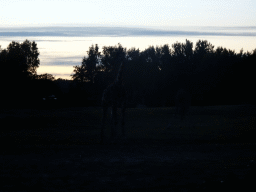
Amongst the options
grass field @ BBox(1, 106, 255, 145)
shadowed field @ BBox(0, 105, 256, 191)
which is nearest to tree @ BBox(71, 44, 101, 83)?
grass field @ BBox(1, 106, 255, 145)

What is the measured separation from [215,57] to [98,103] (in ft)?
75.7

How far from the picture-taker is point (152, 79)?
7719 centimetres

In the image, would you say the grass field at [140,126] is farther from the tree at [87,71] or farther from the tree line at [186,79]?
the tree at [87,71]

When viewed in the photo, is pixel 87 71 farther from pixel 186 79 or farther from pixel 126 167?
pixel 126 167

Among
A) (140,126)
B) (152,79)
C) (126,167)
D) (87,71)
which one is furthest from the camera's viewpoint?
(87,71)

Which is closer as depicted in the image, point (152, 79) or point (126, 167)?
point (126, 167)

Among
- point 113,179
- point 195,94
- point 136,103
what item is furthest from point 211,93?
point 113,179

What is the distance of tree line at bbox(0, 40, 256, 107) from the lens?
52.4 meters

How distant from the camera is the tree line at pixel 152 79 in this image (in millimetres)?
52419

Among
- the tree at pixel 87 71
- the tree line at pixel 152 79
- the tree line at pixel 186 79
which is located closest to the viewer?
the tree line at pixel 152 79

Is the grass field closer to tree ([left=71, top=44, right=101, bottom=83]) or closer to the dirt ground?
the dirt ground

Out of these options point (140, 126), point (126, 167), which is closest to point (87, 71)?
point (140, 126)

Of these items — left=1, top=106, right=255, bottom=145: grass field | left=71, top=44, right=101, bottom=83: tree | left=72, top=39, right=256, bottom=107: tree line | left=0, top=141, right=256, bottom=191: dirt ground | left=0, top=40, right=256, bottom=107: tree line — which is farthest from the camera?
left=71, top=44, right=101, bottom=83: tree

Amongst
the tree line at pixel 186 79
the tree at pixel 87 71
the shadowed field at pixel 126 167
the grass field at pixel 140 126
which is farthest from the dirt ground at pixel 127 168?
the tree at pixel 87 71
